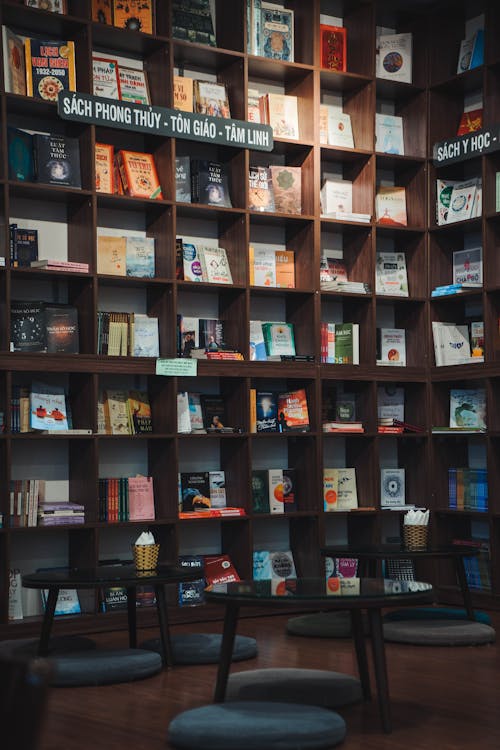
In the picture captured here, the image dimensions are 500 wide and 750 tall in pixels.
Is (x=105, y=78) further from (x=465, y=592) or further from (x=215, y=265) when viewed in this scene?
(x=465, y=592)

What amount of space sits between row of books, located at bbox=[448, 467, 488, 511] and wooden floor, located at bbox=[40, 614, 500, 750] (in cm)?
154

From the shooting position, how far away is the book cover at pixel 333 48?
684 cm

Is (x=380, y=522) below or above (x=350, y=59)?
below

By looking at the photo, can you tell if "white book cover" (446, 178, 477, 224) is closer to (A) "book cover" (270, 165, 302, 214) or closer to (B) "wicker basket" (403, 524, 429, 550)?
(A) "book cover" (270, 165, 302, 214)

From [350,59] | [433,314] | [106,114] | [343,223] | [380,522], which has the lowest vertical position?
[380,522]

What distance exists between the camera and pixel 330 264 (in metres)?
6.93

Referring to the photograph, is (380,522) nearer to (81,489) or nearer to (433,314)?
(433,314)

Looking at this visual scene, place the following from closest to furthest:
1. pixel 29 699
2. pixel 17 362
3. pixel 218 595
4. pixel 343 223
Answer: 1. pixel 29 699
2. pixel 218 595
3. pixel 17 362
4. pixel 343 223

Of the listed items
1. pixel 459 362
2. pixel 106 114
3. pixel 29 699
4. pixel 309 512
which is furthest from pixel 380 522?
pixel 29 699

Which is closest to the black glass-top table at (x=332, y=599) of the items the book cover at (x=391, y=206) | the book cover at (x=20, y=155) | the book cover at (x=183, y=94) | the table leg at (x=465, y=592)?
the table leg at (x=465, y=592)

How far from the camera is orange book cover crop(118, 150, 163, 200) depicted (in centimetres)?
615

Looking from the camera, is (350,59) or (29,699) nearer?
(29,699)

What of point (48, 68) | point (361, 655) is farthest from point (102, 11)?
point (361, 655)

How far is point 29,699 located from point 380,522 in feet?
17.2
